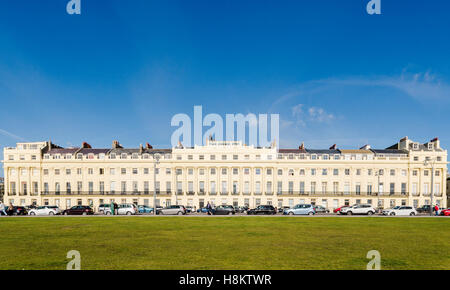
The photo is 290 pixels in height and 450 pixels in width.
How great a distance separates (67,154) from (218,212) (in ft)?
138

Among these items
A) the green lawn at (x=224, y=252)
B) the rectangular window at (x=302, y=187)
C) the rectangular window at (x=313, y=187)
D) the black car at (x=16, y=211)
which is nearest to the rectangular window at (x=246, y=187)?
the rectangular window at (x=302, y=187)

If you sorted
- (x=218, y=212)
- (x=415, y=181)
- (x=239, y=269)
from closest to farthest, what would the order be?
(x=239, y=269) → (x=218, y=212) → (x=415, y=181)

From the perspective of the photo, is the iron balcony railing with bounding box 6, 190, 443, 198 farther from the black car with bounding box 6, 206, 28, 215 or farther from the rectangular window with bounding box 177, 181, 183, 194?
the black car with bounding box 6, 206, 28, 215

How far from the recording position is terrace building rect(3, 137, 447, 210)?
56500mm

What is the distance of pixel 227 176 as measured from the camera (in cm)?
5806

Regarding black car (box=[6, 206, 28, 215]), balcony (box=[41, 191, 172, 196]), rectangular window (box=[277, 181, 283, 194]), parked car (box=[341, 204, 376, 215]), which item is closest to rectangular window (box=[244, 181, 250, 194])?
rectangular window (box=[277, 181, 283, 194])

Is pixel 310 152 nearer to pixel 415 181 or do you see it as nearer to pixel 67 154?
pixel 415 181

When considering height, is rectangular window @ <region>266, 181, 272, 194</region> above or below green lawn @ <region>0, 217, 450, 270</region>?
below

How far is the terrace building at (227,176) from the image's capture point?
5650cm

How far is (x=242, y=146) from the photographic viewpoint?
58.0m

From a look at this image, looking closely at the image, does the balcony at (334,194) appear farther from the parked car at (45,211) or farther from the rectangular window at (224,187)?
the parked car at (45,211)
